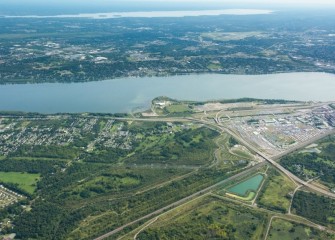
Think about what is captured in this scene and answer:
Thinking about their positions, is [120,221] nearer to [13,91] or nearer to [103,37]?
[13,91]

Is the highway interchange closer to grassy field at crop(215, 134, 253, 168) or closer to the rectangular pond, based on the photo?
the rectangular pond

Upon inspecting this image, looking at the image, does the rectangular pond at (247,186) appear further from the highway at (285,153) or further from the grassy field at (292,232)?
the grassy field at (292,232)

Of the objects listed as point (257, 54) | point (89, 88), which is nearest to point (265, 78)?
point (257, 54)

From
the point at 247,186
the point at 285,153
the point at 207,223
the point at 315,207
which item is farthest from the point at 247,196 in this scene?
the point at 285,153

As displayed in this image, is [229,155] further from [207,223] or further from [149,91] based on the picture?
[149,91]

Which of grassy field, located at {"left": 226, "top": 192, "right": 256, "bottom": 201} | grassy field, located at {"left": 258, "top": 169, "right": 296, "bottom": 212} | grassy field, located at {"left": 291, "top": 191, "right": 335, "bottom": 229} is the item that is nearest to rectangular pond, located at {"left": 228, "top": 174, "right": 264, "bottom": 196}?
grassy field, located at {"left": 226, "top": 192, "right": 256, "bottom": 201}
